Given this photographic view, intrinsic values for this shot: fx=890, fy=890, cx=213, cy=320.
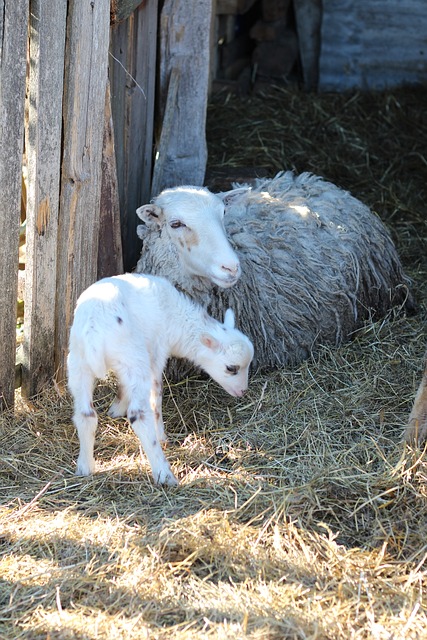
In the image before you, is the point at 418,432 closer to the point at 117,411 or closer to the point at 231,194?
the point at 117,411

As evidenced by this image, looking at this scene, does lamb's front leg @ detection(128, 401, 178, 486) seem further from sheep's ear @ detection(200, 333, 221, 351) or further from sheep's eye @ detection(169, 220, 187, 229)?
sheep's eye @ detection(169, 220, 187, 229)

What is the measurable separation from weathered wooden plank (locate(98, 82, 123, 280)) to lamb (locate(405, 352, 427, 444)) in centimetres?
190

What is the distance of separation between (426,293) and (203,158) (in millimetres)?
1781

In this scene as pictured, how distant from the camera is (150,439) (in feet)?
12.2

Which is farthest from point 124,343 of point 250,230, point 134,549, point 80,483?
point 250,230

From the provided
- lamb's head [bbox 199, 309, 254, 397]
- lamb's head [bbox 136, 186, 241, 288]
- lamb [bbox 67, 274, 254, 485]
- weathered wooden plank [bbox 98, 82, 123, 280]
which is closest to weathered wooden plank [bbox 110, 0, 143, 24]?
weathered wooden plank [bbox 98, 82, 123, 280]

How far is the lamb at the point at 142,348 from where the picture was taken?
3.73 meters

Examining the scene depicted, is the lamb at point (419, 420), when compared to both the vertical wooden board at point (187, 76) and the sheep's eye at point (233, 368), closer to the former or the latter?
the sheep's eye at point (233, 368)

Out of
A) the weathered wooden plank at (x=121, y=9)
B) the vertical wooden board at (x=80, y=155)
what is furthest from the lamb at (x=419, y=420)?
the weathered wooden plank at (x=121, y=9)

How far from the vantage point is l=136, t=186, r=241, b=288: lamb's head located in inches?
165

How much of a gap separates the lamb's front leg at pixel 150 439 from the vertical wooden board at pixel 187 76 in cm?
192

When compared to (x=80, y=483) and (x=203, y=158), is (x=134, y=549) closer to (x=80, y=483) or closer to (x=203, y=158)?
(x=80, y=483)

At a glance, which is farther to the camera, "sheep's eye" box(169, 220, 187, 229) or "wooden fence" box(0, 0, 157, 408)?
"sheep's eye" box(169, 220, 187, 229)

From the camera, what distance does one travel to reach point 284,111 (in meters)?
7.80
